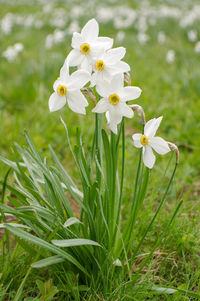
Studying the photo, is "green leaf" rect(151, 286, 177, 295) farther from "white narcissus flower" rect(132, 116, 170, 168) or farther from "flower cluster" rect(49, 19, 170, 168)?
"flower cluster" rect(49, 19, 170, 168)

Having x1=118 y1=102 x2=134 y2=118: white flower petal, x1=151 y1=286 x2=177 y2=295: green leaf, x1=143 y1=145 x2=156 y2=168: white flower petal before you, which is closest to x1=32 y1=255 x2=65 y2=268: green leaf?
x1=151 y1=286 x2=177 y2=295: green leaf

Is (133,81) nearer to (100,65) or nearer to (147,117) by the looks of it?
(147,117)

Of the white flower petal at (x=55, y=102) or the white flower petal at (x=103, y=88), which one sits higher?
the white flower petal at (x=103, y=88)

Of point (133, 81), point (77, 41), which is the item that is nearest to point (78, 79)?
point (77, 41)

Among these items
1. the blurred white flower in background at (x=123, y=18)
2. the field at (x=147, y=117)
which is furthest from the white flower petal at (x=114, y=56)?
the blurred white flower in background at (x=123, y=18)

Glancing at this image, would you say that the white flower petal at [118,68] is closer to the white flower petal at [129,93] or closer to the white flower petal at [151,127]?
the white flower petal at [129,93]

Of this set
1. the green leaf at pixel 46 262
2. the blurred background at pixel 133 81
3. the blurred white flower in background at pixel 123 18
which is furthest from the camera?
the blurred white flower in background at pixel 123 18
